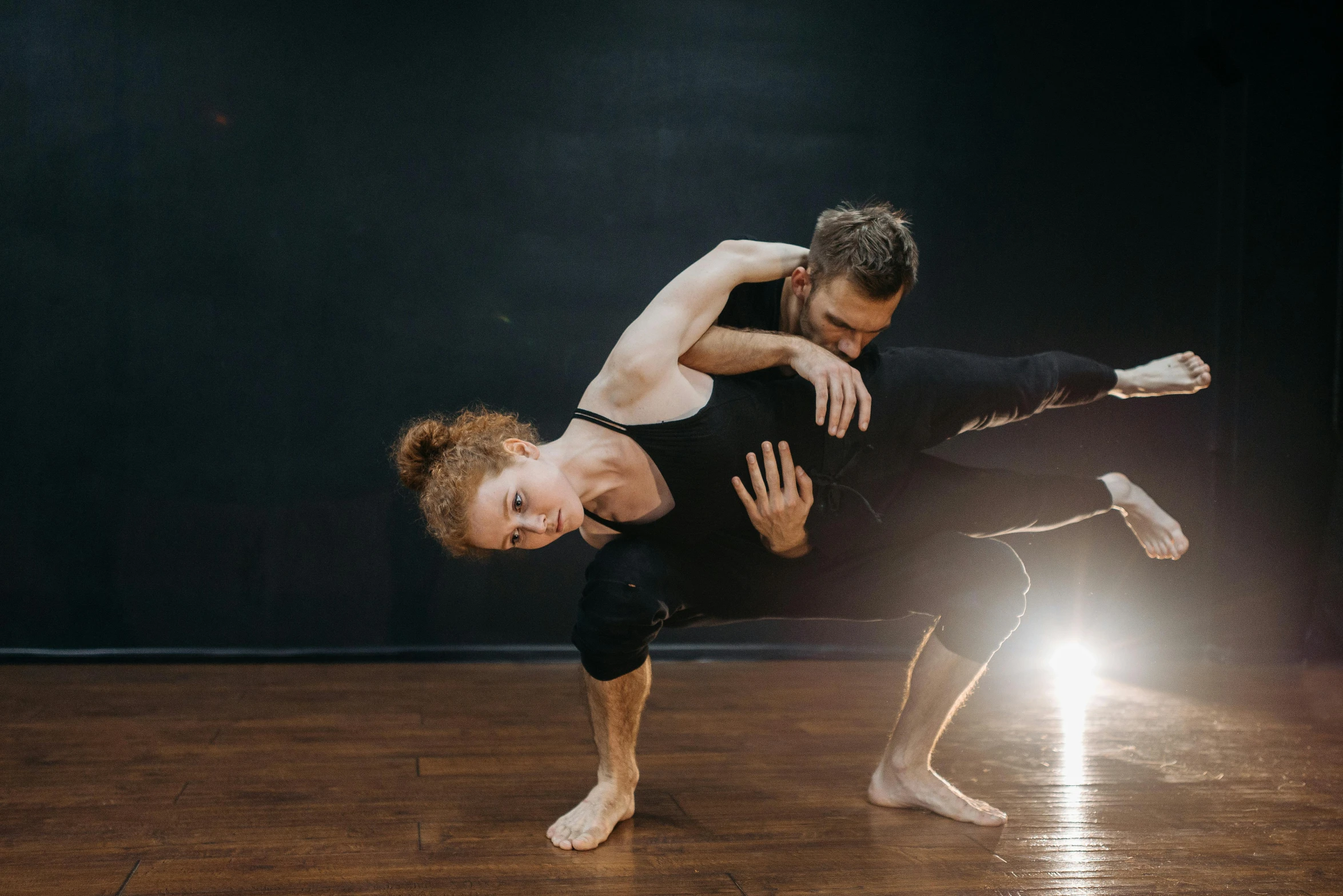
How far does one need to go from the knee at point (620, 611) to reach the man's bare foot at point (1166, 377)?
107 cm

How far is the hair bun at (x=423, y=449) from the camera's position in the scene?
1.89m

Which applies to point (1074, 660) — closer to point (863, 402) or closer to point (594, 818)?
point (863, 402)

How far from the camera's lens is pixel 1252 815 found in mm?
1944

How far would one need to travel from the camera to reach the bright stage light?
3.66 m

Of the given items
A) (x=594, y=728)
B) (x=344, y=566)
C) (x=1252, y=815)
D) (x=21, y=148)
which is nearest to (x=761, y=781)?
(x=594, y=728)

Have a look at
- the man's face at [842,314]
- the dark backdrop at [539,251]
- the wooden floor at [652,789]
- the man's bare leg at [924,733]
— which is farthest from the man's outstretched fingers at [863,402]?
the dark backdrop at [539,251]

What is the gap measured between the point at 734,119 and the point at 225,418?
2124 millimetres

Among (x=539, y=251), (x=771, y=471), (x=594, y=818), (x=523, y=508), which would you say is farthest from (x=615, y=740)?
(x=539, y=251)

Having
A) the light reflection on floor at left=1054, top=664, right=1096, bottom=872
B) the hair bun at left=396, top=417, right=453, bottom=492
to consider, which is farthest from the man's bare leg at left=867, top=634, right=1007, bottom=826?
the hair bun at left=396, top=417, right=453, bottom=492

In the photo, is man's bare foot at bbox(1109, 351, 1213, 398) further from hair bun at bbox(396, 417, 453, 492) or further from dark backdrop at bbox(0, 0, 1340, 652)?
dark backdrop at bbox(0, 0, 1340, 652)

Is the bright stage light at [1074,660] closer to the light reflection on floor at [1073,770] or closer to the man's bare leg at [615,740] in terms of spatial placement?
the light reflection on floor at [1073,770]

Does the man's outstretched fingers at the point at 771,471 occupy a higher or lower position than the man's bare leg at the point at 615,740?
higher

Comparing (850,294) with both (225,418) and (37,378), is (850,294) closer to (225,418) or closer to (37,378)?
(225,418)

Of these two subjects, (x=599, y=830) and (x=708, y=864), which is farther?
(x=599, y=830)
